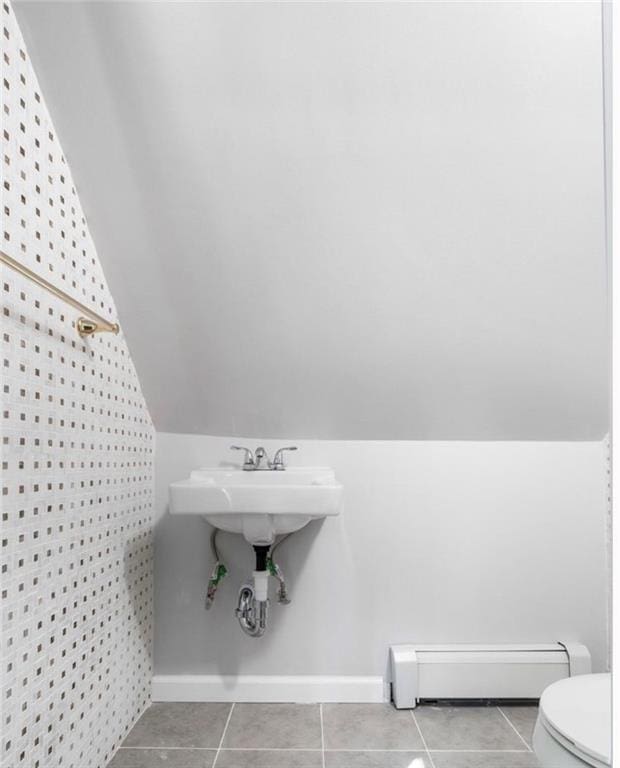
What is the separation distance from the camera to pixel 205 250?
1695 millimetres

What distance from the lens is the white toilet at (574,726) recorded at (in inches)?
42.0

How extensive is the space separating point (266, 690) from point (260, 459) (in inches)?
32.6

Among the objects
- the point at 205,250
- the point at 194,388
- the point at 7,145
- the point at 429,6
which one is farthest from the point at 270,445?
the point at 429,6

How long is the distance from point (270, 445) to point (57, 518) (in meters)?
0.94

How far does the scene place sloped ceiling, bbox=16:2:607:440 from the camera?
4.40 feet

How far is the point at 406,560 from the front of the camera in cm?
220

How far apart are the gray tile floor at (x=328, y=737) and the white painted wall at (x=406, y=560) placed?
15cm

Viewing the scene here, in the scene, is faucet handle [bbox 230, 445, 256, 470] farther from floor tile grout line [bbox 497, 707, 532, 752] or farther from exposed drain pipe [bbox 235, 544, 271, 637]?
floor tile grout line [bbox 497, 707, 532, 752]

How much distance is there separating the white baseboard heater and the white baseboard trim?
12 centimetres

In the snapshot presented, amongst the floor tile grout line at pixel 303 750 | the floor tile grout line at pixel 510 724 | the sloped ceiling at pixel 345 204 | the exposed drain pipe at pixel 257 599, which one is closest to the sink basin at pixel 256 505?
the exposed drain pipe at pixel 257 599

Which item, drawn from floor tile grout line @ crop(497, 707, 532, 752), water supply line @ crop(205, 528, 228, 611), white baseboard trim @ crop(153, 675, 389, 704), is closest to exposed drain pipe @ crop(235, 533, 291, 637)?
water supply line @ crop(205, 528, 228, 611)

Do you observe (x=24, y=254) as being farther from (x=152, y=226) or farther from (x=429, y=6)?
(x=429, y=6)

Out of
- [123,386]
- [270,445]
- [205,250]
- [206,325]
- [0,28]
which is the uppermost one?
[0,28]

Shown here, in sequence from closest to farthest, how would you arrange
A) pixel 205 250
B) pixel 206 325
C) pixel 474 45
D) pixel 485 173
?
pixel 474 45
pixel 485 173
pixel 205 250
pixel 206 325
